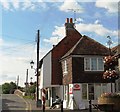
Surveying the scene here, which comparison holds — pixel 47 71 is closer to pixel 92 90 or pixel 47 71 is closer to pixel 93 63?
pixel 93 63

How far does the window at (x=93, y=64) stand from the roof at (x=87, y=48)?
706 mm

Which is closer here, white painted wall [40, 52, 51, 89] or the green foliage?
white painted wall [40, 52, 51, 89]

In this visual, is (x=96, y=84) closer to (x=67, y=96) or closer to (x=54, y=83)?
(x=67, y=96)

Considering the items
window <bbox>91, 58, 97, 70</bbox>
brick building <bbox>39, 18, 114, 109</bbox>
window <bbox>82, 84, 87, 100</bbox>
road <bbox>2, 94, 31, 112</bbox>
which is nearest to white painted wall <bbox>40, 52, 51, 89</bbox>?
brick building <bbox>39, 18, 114, 109</bbox>

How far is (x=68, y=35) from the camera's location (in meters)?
35.2

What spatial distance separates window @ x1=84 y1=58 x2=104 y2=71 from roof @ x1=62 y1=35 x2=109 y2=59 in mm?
706

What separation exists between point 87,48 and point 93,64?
202 cm

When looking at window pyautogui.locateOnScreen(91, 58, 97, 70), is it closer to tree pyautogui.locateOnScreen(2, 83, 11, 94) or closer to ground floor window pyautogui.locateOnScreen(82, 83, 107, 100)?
ground floor window pyautogui.locateOnScreen(82, 83, 107, 100)

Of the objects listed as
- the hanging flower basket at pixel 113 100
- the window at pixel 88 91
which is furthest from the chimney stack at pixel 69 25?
the hanging flower basket at pixel 113 100

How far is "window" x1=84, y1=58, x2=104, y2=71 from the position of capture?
1212 inches

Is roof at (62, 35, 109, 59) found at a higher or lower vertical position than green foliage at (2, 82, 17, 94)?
higher

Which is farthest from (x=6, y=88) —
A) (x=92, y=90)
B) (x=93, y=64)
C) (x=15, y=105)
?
(x=93, y=64)

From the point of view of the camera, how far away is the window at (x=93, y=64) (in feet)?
101

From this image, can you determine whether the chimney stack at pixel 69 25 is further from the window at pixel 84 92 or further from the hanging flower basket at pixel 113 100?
the hanging flower basket at pixel 113 100
